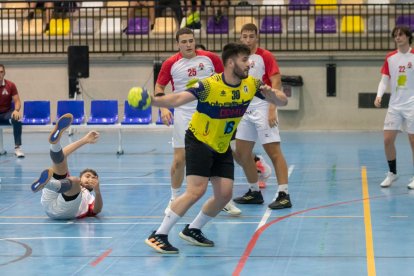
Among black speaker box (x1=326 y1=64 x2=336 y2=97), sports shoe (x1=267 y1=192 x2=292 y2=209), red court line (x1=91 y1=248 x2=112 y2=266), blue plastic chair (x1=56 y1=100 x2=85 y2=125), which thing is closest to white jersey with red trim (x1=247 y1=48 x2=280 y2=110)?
sports shoe (x1=267 y1=192 x2=292 y2=209)

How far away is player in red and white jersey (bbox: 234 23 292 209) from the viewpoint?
34.0ft

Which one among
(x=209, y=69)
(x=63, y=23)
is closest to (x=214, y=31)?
(x=63, y=23)

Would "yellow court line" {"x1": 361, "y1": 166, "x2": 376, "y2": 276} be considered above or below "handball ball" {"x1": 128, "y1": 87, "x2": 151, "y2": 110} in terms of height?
below

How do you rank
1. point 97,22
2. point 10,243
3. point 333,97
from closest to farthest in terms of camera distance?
1. point 10,243
2. point 333,97
3. point 97,22

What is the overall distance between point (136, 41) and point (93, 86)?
1.60 m

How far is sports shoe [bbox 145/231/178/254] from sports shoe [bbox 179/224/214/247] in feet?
1.06

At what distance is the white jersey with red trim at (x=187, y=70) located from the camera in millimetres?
9922

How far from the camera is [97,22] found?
78.6ft

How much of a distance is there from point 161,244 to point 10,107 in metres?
10.2

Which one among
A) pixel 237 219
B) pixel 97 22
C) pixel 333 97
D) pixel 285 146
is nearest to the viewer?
pixel 237 219

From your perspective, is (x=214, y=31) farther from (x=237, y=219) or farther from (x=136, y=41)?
(x=237, y=219)

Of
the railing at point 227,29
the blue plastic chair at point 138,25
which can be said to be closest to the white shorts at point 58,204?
the railing at point 227,29

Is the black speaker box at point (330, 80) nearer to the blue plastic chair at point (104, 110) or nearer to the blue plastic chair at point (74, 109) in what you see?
the blue plastic chair at point (104, 110)

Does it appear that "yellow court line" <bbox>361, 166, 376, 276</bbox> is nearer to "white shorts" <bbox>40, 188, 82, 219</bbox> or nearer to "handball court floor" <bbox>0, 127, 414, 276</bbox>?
"handball court floor" <bbox>0, 127, 414, 276</bbox>
